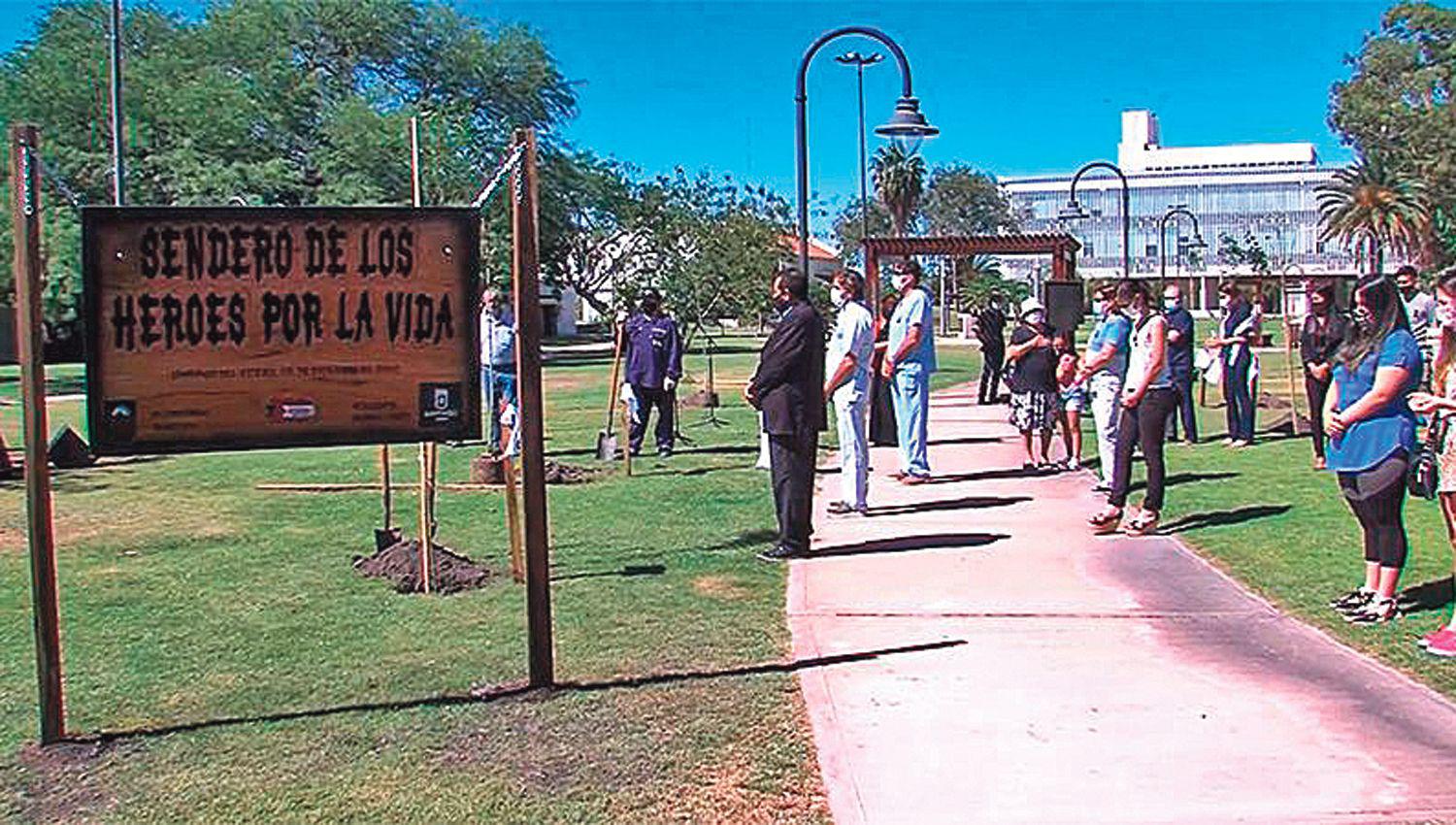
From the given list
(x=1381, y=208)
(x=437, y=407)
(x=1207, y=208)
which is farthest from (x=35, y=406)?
(x=1207, y=208)

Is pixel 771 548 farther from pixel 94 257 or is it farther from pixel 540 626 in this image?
pixel 94 257

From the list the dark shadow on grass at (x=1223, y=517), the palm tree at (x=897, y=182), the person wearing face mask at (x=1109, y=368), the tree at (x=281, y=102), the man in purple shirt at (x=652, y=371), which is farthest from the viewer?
the palm tree at (x=897, y=182)

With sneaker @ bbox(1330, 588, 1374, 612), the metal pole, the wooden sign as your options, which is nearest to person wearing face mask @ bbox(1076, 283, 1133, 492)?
sneaker @ bbox(1330, 588, 1374, 612)

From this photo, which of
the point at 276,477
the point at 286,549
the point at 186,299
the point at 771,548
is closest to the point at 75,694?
the point at 186,299

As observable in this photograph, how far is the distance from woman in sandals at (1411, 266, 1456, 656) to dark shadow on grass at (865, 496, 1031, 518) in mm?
4866

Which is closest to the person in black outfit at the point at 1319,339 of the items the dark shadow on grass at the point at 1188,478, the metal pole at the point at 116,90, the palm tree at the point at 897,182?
the dark shadow on grass at the point at 1188,478

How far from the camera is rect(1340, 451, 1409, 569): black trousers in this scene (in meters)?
7.45

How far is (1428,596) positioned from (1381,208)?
71416mm

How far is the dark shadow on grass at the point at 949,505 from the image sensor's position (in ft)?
38.6

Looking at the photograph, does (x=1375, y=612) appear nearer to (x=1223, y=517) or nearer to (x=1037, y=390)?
(x=1223, y=517)

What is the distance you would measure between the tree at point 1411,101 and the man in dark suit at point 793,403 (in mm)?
68219

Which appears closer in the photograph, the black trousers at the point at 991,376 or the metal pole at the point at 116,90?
the black trousers at the point at 991,376

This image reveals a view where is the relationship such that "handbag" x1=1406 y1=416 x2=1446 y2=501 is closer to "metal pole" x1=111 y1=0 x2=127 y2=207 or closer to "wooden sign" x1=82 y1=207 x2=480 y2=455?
"wooden sign" x1=82 y1=207 x2=480 y2=455

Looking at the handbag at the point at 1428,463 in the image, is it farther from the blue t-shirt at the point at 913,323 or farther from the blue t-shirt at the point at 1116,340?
the blue t-shirt at the point at 913,323
